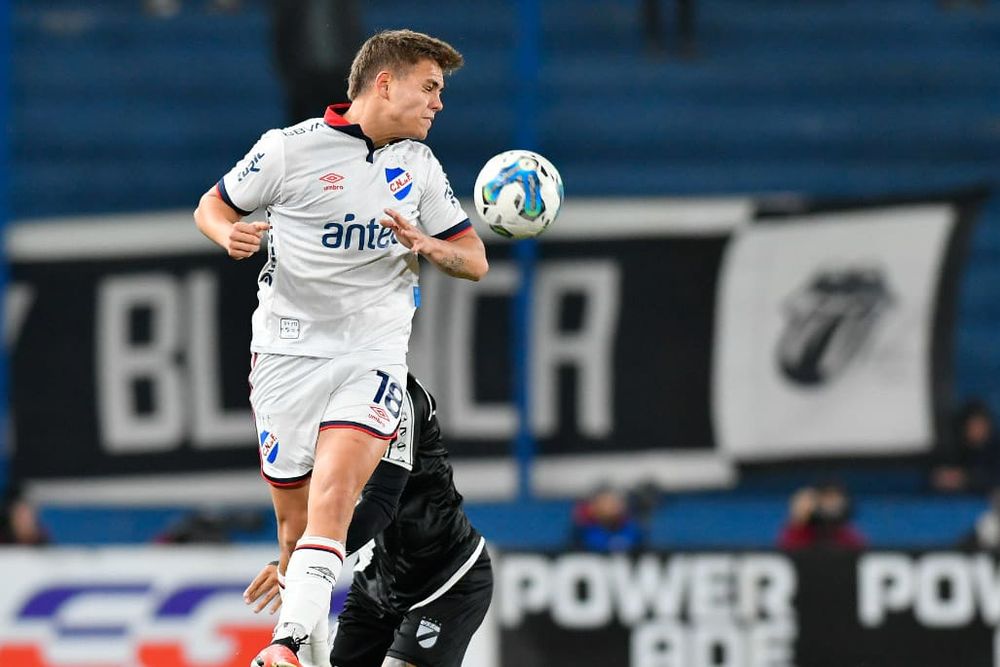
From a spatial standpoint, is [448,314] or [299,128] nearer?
[299,128]

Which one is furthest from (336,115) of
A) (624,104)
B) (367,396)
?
(624,104)

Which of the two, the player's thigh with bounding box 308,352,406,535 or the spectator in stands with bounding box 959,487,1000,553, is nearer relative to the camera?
the player's thigh with bounding box 308,352,406,535

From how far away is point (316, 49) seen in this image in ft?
41.5

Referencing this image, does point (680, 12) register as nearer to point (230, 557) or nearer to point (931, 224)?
point (931, 224)

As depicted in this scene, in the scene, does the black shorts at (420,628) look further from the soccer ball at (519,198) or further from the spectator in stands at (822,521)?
the spectator in stands at (822,521)

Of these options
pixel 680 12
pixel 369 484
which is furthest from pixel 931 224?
pixel 369 484

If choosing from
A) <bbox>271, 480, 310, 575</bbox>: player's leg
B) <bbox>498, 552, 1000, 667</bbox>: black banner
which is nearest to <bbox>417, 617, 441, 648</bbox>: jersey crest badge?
<bbox>271, 480, 310, 575</bbox>: player's leg

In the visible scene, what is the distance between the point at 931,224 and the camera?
42.4 ft

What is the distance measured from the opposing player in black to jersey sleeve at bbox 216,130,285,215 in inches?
34.1

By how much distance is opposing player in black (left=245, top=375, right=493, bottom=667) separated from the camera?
6344 millimetres

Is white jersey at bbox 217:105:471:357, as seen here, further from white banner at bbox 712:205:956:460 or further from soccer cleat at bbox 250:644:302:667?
white banner at bbox 712:205:956:460

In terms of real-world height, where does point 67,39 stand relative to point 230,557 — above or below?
above

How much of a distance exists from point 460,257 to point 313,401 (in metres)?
0.68

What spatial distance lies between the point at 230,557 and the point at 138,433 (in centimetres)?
444
